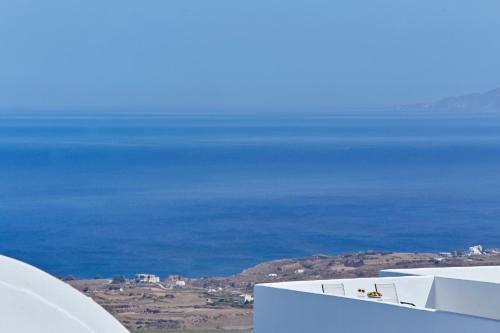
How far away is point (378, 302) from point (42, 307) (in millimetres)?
4405

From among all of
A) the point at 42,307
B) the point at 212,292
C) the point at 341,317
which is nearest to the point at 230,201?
the point at 212,292

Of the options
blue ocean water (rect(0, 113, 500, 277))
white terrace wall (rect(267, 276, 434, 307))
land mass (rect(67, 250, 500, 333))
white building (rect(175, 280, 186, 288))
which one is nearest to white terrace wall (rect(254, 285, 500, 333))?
white terrace wall (rect(267, 276, 434, 307))

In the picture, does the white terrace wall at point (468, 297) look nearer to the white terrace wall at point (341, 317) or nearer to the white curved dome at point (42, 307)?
the white terrace wall at point (341, 317)

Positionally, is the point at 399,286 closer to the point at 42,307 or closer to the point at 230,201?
the point at 42,307

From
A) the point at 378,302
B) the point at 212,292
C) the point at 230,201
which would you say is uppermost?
the point at 230,201

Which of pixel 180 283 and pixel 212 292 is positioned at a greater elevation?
pixel 180 283

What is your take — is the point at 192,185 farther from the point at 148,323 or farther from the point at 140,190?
the point at 148,323

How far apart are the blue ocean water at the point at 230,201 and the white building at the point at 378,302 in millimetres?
28388

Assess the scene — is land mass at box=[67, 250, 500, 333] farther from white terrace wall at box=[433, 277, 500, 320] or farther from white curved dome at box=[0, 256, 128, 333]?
white curved dome at box=[0, 256, 128, 333]

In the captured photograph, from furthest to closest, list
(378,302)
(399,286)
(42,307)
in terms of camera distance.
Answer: (399,286)
(378,302)
(42,307)

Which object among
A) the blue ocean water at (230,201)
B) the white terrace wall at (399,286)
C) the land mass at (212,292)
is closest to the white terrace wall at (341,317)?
the white terrace wall at (399,286)

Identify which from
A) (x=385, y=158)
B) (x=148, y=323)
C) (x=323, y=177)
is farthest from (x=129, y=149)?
(x=148, y=323)

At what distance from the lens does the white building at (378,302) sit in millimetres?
9000

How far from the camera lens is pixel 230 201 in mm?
64000
